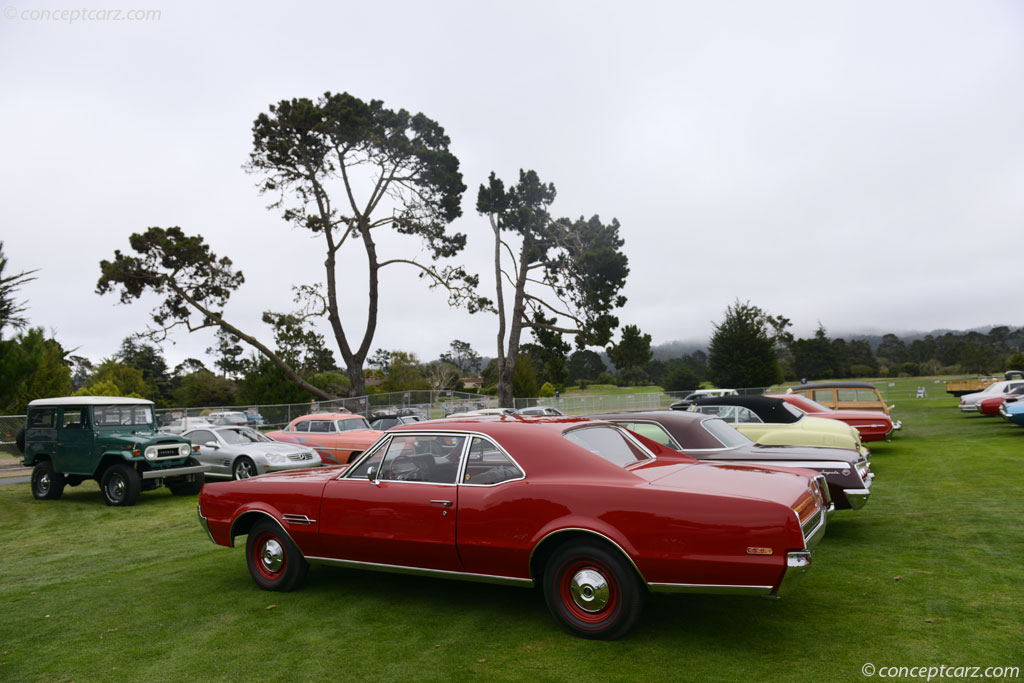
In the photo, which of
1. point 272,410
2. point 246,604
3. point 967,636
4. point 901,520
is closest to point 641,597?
point 967,636

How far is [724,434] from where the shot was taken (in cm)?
870

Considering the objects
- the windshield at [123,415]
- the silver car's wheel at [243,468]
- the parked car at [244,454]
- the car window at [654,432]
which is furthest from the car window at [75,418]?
the car window at [654,432]

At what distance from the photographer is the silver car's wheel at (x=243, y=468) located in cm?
1421

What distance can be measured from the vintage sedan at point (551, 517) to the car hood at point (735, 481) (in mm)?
16

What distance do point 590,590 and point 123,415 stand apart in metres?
12.0

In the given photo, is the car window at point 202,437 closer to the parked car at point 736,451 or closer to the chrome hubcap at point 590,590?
the parked car at point 736,451

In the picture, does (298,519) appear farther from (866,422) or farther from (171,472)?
(866,422)

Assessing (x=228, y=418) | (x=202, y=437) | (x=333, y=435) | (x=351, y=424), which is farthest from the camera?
(x=228, y=418)

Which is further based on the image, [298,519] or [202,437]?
[202,437]

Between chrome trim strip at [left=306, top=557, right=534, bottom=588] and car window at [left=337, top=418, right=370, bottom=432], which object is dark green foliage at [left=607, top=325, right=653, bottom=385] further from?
chrome trim strip at [left=306, top=557, right=534, bottom=588]

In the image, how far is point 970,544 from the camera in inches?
271

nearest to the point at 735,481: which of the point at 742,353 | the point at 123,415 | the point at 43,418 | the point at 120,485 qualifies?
the point at 120,485

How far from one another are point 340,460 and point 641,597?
12.2m

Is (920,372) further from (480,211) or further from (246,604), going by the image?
(246,604)
